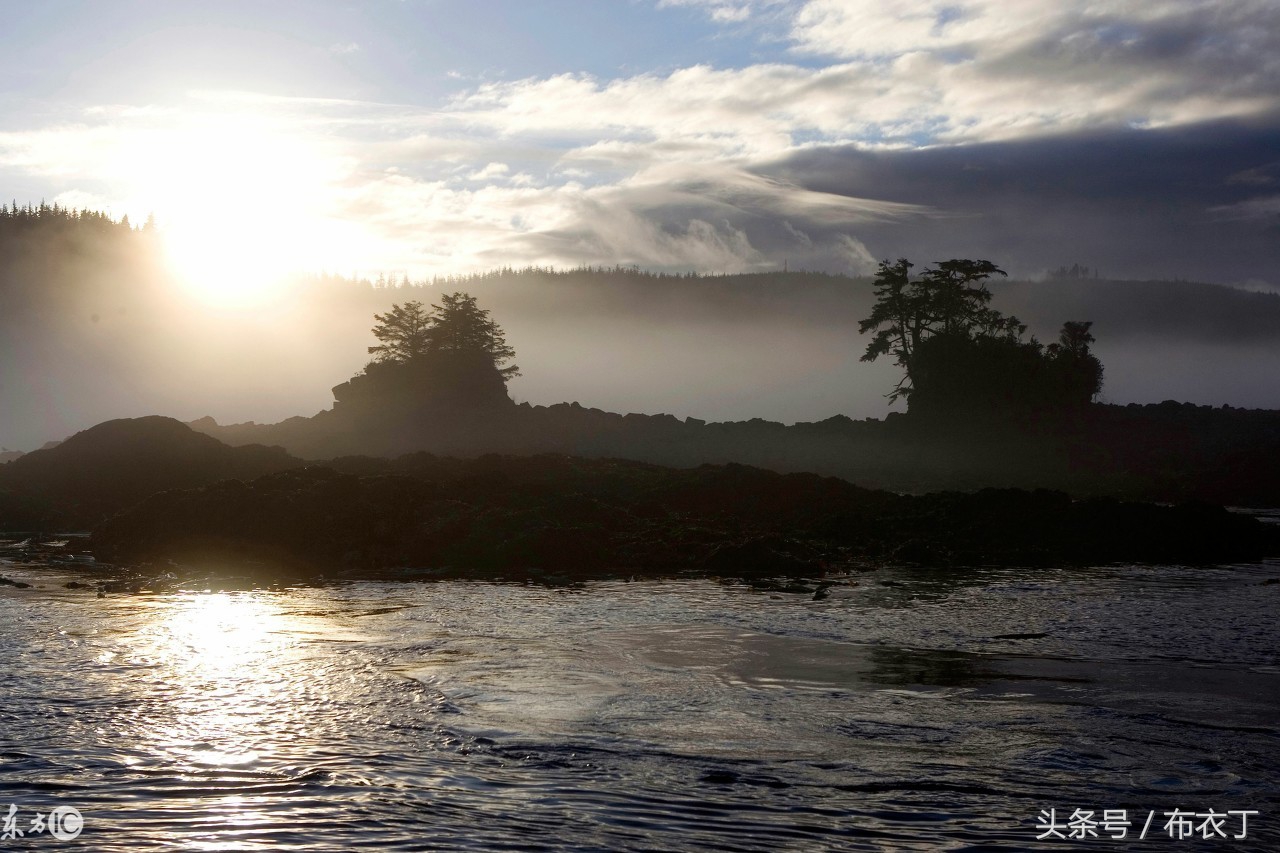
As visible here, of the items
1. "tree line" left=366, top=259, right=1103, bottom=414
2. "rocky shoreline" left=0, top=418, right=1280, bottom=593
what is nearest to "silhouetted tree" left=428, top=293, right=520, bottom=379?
"tree line" left=366, top=259, right=1103, bottom=414

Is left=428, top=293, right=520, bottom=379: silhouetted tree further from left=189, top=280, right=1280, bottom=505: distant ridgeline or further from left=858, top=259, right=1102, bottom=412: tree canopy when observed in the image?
left=858, top=259, right=1102, bottom=412: tree canopy

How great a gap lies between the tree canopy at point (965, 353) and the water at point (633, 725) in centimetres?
4800

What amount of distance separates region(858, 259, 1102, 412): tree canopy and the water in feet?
157

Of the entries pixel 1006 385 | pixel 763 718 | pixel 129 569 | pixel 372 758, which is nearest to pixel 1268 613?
pixel 763 718

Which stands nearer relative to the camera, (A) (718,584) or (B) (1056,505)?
(A) (718,584)

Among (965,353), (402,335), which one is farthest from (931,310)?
A: (402,335)

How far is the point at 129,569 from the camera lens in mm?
22906

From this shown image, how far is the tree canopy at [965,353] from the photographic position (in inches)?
2501

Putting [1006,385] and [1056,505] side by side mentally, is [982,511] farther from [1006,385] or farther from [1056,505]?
[1006,385]

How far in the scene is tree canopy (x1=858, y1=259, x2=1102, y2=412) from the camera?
208 feet

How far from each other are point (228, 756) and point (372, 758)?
1.11 meters

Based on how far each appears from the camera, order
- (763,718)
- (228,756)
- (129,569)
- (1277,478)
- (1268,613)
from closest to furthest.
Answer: (228,756) < (763,718) < (1268,613) < (129,569) < (1277,478)

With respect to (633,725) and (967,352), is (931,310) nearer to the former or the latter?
(967,352)

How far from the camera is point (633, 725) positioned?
966cm
